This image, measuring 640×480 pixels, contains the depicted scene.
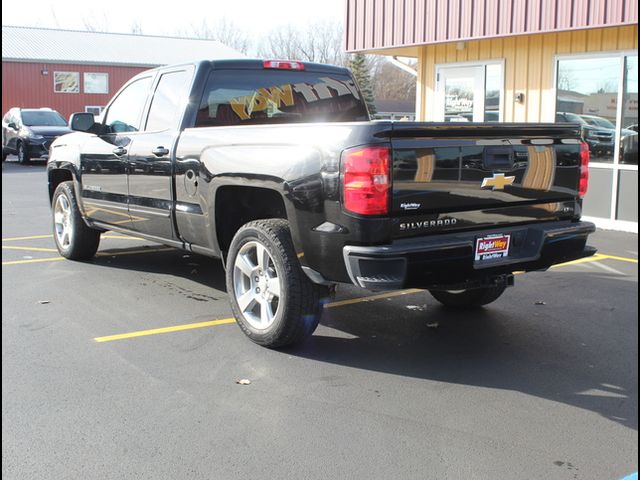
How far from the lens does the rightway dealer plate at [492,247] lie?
4.40 meters

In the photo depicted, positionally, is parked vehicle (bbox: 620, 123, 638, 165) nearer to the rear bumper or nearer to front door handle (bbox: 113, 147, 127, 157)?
the rear bumper

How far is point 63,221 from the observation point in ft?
25.6

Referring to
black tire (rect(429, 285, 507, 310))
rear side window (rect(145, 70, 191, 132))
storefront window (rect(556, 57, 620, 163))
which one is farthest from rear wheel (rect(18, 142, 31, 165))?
black tire (rect(429, 285, 507, 310))

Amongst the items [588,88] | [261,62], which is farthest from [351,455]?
[588,88]

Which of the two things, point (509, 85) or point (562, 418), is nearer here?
point (562, 418)

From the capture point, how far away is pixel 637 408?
4.00 m

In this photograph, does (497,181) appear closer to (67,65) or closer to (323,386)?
(323,386)

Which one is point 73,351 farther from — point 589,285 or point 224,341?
point 589,285

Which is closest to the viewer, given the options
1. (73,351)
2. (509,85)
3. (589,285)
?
(73,351)

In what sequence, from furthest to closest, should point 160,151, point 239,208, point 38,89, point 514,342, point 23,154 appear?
point 38,89 < point 23,154 < point 160,151 < point 239,208 < point 514,342

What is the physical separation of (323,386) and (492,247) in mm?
1325

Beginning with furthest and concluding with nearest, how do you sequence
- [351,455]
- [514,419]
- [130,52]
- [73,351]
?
[130,52] → [73,351] → [514,419] → [351,455]

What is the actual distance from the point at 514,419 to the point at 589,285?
11.2ft

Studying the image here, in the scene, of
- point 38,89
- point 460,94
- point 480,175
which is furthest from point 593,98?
point 38,89
